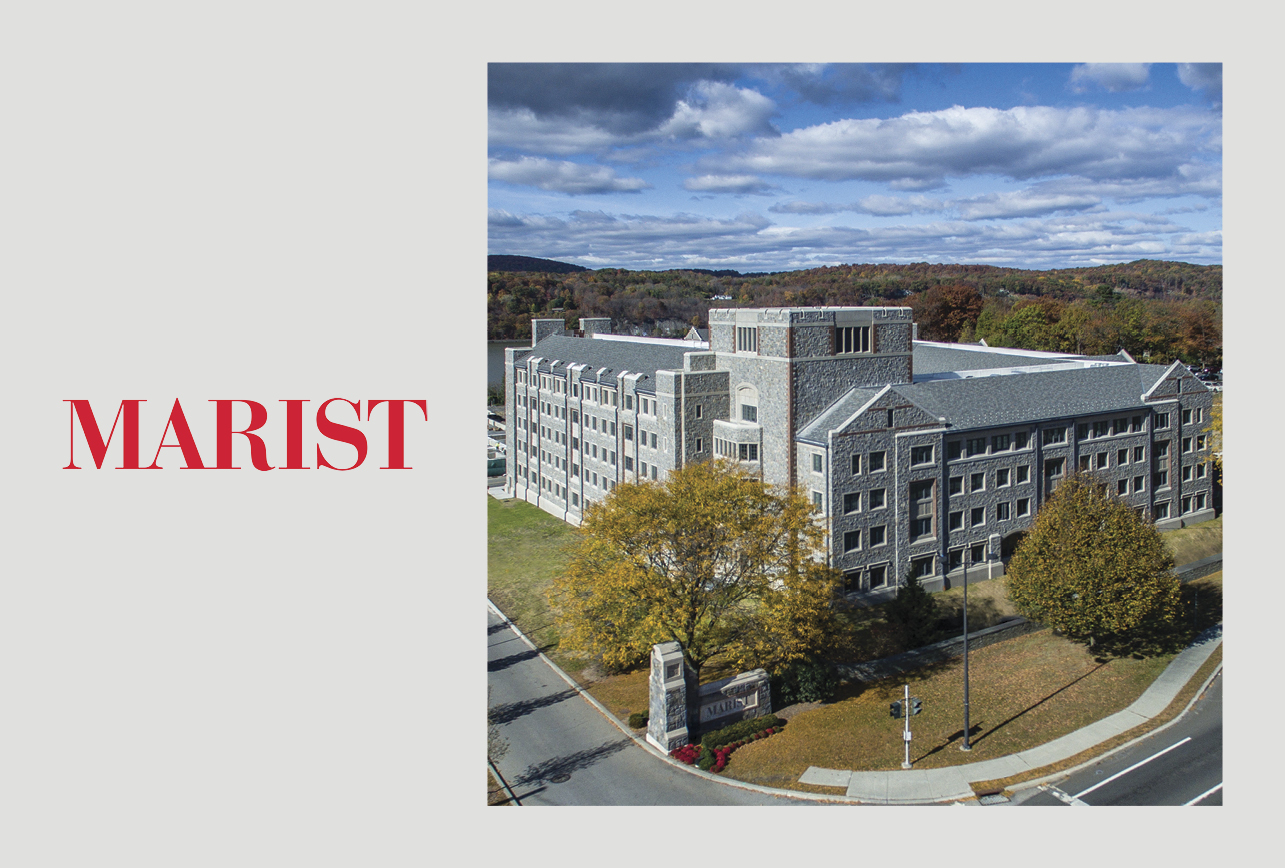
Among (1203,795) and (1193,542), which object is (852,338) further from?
(1203,795)

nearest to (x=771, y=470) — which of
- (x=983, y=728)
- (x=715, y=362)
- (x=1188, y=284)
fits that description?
(x=715, y=362)

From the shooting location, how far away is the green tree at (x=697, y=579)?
38875 mm

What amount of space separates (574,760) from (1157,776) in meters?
20.7

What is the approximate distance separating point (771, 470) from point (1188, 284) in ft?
244

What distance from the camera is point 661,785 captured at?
3388 cm

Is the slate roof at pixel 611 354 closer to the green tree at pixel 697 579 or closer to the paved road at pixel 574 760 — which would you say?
the green tree at pixel 697 579

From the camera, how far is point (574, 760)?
35594mm

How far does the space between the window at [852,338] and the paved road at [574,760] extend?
937 inches

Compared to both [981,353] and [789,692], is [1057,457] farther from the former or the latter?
[789,692]

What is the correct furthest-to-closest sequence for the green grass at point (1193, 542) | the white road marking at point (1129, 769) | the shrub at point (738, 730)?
the green grass at point (1193, 542) < the shrub at point (738, 730) < the white road marking at point (1129, 769)
